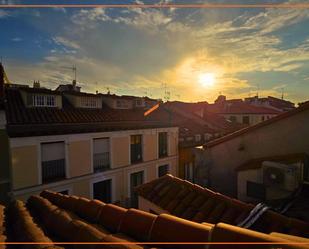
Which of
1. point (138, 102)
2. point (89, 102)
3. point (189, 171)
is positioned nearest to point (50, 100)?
point (89, 102)

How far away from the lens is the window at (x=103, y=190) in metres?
14.2

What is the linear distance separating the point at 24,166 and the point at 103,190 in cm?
530

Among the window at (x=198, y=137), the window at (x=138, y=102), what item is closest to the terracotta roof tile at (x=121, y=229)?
the window at (x=138, y=102)

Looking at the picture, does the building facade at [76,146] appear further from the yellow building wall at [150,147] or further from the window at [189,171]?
the window at [189,171]

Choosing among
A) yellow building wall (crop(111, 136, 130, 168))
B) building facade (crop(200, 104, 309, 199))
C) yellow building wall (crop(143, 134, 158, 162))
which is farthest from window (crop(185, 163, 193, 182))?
building facade (crop(200, 104, 309, 199))

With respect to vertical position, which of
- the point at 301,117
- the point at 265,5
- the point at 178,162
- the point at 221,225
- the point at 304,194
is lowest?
the point at 178,162

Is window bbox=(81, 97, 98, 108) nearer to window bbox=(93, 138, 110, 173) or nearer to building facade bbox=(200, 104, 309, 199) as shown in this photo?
window bbox=(93, 138, 110, 173)

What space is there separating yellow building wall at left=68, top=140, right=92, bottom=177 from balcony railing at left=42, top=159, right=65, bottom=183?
470 mm

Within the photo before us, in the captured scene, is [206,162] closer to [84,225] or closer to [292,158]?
[292,158]

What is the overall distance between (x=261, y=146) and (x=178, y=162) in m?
11.6

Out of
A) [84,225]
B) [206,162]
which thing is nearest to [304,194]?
[206,162]

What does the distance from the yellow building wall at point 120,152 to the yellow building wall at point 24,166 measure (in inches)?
187

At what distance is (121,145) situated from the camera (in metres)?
15.0

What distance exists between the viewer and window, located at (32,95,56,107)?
1261 centimetres
